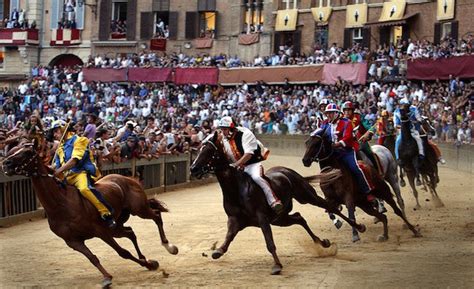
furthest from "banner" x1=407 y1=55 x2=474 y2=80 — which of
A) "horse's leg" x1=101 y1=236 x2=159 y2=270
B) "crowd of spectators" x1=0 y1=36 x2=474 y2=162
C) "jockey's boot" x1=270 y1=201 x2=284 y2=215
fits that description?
"horse's leg" x1=101 y1=236 x2=159 y2=270

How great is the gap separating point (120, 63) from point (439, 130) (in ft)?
87.7

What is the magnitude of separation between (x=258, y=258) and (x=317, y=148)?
2168 mm

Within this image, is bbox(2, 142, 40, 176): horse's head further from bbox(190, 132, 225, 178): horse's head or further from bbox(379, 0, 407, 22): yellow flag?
bbox(379, 0, 407, 22): yellow flag

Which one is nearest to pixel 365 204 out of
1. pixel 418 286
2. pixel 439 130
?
pixel 418 286

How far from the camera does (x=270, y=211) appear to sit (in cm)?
1272

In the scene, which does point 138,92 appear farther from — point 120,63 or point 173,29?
point 173,29

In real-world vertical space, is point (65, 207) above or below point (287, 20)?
below

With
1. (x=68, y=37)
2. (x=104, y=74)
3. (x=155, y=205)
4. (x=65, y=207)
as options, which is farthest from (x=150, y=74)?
(x=65, y=207)

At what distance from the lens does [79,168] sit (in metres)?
12.4

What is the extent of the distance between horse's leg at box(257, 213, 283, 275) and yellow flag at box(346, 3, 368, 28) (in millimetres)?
35990

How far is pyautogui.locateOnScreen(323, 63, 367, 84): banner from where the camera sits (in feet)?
132

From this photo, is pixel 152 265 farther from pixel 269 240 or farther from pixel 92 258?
pixel 269 240

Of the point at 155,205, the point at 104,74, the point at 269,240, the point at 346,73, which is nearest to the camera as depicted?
the point at 269,240

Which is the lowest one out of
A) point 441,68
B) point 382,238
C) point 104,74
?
point 382,238
